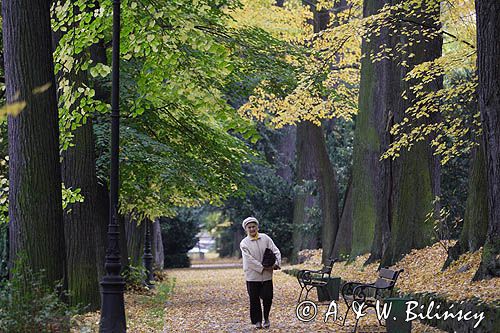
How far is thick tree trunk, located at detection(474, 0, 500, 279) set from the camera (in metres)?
13.1

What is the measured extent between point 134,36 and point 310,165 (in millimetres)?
26727

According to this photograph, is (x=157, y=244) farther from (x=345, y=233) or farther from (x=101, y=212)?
(x=101, y=212)

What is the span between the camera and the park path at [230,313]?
14491 mm

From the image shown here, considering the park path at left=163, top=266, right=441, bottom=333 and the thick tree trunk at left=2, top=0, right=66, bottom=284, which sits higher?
the thick tree trunk at left=2, top=0, right=66, bottom=284

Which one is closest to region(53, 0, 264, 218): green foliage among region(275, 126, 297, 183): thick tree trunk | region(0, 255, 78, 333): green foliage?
region(0, 255, 78, 333): green foliage

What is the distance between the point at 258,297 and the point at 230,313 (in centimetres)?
345

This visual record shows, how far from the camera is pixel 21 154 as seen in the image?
12.2m

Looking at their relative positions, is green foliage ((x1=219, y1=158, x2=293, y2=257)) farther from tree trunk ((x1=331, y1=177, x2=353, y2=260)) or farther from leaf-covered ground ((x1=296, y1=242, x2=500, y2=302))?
leaf-covered ground ((x1=296, y1=242, x2=500, y2=302))

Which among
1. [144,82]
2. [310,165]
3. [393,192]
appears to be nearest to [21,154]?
[144,82]

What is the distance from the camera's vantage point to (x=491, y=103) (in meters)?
13.3

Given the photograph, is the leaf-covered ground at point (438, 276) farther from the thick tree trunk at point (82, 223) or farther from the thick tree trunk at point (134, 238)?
the thick tree trunk at point (134, 238)

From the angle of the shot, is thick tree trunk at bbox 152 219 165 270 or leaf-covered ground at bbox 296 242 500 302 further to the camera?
thick tree trunk at bbox 152 219 165 270

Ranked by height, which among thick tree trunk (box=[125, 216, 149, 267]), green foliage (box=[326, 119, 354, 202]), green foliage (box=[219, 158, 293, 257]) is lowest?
thick tree trunk (box=[125, 216, 149, 267])

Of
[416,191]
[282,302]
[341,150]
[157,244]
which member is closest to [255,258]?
[282,302]
